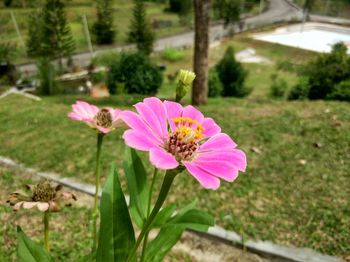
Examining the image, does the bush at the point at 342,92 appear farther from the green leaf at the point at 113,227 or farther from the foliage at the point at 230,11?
the foliage at the point at 230,11

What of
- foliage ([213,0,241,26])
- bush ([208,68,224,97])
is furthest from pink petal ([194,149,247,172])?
foliage ([213,0,241,26])

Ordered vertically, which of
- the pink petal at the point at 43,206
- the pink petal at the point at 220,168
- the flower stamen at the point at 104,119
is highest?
the pink petal at the point at 220,168

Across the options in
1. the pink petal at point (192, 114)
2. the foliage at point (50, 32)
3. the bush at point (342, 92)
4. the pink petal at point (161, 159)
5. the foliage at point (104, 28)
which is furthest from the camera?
the foliage at point (104, 28)

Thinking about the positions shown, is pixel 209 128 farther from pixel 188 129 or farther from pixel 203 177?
pixel 203 177

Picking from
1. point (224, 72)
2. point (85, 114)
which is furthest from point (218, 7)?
point (85, 114)

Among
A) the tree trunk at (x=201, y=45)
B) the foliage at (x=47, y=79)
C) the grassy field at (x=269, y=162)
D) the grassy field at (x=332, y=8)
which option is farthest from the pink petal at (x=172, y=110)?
the grassy field at (x=332, y=8)

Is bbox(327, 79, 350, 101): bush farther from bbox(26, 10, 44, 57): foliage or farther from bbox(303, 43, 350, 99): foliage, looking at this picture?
bbox(26, 10, 44, 57): foliage
